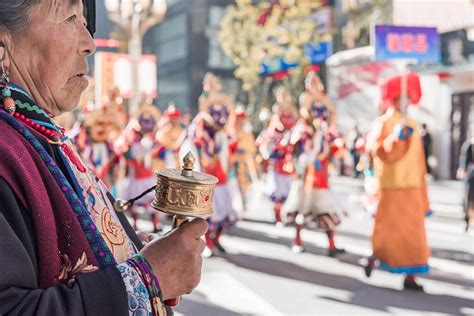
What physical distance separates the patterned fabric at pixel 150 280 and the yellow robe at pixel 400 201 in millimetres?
4241

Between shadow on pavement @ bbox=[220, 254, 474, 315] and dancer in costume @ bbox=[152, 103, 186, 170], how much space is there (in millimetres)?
3162

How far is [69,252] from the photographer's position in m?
1.13

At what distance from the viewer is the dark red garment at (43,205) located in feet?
3.52

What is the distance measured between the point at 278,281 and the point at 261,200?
661 cm

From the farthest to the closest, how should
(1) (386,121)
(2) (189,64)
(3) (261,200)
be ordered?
(2) (189,64) < (3) (261,200) < (1) (386,121)

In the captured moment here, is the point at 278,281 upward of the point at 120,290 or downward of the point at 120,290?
downward

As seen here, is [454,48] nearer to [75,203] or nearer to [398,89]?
[398,89]

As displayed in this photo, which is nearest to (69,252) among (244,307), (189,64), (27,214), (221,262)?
(27,214)

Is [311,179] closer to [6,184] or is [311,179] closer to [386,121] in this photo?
[386,121]

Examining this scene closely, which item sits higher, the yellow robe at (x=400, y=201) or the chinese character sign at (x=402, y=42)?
the chinese character sign at (x=402, y=42)

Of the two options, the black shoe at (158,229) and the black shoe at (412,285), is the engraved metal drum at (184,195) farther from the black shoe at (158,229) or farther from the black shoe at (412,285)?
the black shoe at (158,229)

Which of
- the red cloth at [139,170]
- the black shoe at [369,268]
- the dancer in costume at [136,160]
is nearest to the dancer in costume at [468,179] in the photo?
the black shoe at [369,268]

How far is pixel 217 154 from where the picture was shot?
23.1ft

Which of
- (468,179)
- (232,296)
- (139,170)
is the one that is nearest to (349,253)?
(468,179)
